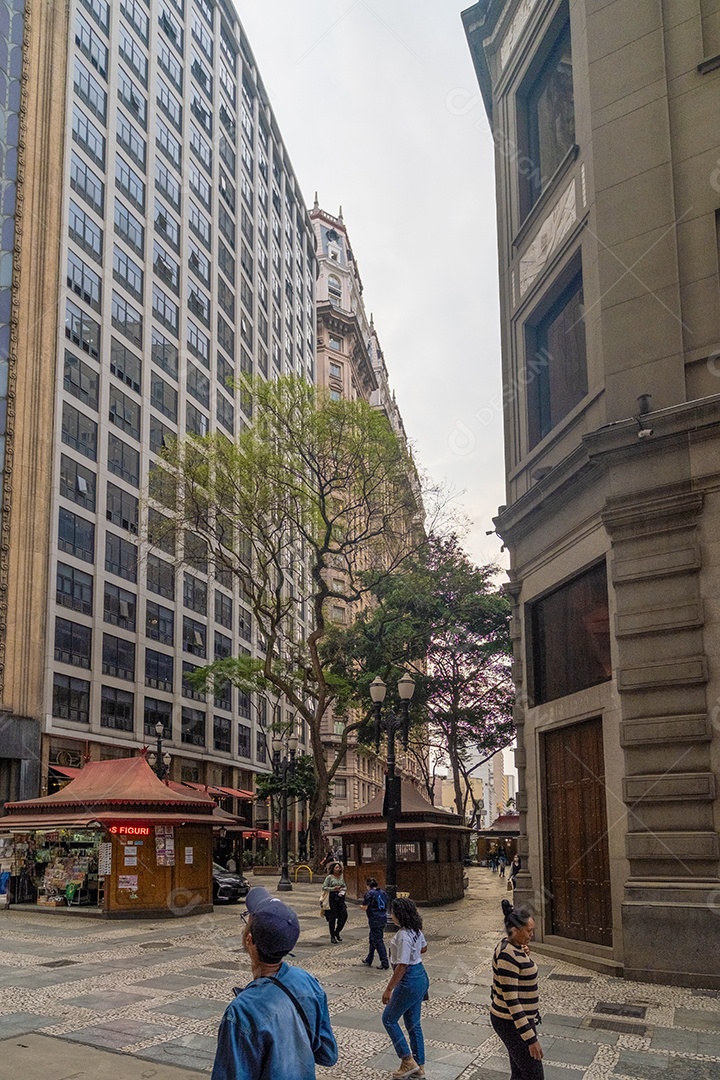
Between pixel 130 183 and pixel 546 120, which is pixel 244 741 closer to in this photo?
pixel 130 183

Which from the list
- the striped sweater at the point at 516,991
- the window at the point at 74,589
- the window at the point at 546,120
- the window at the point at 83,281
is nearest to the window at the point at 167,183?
the window at the point at 83,281

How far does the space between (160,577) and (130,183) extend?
63.8 ft

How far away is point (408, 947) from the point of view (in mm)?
8133

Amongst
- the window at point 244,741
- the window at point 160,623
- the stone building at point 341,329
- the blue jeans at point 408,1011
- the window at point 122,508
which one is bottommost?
the blue jeans at point 408,1011

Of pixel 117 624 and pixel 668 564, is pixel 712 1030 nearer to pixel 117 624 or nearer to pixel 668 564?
pixel 668 564

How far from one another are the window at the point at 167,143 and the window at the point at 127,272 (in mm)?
8276

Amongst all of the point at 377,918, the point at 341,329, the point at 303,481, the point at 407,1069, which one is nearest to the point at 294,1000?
the point at 407,1069

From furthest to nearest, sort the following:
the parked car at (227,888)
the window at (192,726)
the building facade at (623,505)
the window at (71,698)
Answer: the window at (192,726) < the window at (71,698) < the parked car at (227,888) < the building facade at (623,505)

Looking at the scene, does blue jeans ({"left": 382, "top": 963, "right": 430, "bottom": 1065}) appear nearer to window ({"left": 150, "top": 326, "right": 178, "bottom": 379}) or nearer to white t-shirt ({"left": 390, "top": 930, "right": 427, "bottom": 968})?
white t-shirt ({"left": 390, "top": 930, "right": 427, "bottom": 968})

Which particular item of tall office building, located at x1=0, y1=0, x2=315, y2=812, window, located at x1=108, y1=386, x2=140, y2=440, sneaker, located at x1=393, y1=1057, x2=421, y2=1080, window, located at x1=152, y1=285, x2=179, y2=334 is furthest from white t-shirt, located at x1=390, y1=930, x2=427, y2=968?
window, located at x1=152, y1=285, x2=179, y2=334

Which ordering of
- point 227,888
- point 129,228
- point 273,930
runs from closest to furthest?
1. point 273,930
2. point 227,888
3. point 129,228

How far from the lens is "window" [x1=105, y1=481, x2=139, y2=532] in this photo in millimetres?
43838

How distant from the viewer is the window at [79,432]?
4044cm

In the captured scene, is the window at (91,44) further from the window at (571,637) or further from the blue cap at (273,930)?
the blue cap at (273,930)
